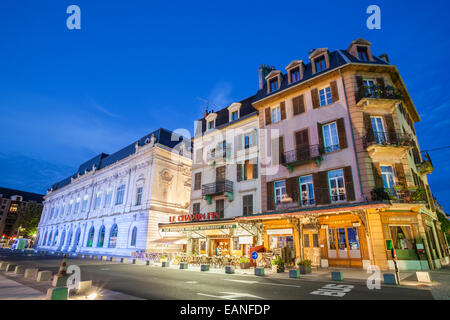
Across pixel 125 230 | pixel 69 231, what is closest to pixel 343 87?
pixel 125 230

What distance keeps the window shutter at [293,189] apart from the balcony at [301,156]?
0.89 m

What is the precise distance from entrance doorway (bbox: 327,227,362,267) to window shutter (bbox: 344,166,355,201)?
2110mm

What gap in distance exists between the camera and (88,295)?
7453 mm

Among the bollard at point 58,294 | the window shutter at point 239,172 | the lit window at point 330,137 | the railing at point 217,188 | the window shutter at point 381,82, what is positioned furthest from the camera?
the railing at point 217,188

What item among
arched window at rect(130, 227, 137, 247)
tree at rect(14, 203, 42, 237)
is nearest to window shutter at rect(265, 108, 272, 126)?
arched window at rect(130, 227, 137, 247)

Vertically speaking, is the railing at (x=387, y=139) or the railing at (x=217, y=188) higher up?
the railing at (x=387, y=139)

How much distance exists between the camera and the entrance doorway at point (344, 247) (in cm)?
1507

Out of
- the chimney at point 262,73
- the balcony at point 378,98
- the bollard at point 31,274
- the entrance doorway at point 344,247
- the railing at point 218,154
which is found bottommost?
the bollard at point 31,274

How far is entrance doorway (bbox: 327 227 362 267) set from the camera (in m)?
15.1

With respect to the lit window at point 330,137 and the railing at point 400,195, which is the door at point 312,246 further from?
the lit window at point 330,137

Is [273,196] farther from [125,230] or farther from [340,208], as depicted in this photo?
[125,230]

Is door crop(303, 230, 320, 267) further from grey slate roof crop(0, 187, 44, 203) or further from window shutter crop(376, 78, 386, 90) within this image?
grey slate roof crop(0, 187, 44, 203)

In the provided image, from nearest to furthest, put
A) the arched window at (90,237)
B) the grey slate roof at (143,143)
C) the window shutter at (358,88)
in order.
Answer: the window shutter at (358,88), the grey slate roof at (143,143), the arched window at (90,237)

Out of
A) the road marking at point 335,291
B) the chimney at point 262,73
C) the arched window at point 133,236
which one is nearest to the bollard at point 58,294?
the road marking at point 335,291
